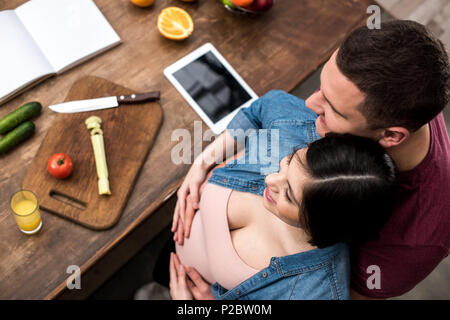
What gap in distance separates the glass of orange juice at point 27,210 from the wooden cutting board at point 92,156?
62 millimetres

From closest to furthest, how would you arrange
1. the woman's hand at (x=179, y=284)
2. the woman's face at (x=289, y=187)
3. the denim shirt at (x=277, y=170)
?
1. the woman's face at (x=289, y=187)
2. the denim shirt at (x=277, y=170)
3. the woman's hand at (x=179, y=284)

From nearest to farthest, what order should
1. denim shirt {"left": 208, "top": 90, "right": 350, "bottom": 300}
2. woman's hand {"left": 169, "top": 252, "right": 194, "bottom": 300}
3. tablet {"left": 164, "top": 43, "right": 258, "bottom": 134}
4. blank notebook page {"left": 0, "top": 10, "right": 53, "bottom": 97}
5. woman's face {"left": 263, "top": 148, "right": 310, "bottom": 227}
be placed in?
woman's face {"left": 263, "top": 148, "right": 310, "bottom": 227}
denim shirt {"left": 208, "top": 90, "right": 350, "bottom": 300}
woman's hand {"left": 169, "top": 252, "right": 194, "bottom": 300}
blank notebook page {"left": 0, "top": 10, "right": 53, "bottom": 97}
tablet {"left": 164, "top": 43, "right": 258, "bottom": 134}

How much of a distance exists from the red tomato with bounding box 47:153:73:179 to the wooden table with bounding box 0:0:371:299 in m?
0.13

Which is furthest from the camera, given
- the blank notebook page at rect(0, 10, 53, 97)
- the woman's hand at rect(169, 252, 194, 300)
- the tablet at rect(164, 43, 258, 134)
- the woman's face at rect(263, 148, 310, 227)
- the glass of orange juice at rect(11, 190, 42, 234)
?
the tablet at rect(164, 43, 258, 134)

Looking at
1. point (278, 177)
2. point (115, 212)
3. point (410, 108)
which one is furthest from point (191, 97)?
point (410, 108)

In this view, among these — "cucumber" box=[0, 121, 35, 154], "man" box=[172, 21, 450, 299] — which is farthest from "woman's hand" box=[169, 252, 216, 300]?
"cucumber" box=[0, 121, 35, 154]

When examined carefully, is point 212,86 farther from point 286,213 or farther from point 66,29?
point 286,213

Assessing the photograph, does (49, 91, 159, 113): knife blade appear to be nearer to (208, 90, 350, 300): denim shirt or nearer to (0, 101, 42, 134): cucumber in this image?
(0, 101, 42, 134): cucumber

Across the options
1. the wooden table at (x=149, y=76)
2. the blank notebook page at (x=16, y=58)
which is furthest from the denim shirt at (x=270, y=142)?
the blank notebook page at (x=16, y=58)

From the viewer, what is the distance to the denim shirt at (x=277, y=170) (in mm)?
1197

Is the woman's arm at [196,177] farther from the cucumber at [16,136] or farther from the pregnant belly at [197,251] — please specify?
the cucumber at [16,136]

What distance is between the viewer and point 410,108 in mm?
1013

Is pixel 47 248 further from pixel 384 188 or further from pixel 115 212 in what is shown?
pixel 384 188

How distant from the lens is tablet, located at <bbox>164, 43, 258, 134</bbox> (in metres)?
1.69
